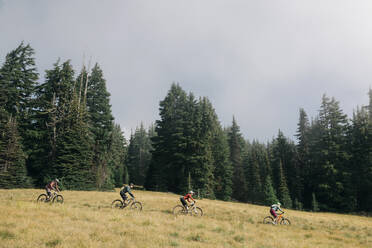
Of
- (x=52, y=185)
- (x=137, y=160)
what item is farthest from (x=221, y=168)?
(x=52, y=185)

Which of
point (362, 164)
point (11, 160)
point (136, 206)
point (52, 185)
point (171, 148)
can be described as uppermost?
point (171, 148)

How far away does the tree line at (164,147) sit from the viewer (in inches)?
1508

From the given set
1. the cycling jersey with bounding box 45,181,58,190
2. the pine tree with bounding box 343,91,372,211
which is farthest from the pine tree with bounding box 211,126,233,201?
the cycling jersey with bounding box 45,181,58,190

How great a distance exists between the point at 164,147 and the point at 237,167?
2686cm

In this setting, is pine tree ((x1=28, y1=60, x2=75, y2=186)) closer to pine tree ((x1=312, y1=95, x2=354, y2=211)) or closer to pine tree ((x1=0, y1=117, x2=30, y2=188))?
pine tree ((x1=0, y1=117, x2=30, y2=188))

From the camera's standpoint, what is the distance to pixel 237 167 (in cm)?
7075

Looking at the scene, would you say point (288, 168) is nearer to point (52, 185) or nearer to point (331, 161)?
point (331, 161)

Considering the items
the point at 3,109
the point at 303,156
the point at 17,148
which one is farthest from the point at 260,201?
the point at 3,109

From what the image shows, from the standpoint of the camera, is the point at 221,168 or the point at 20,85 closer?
the point at 20,85

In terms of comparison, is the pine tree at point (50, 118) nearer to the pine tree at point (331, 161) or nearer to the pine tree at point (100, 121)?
the pine tree at point (100, 121)

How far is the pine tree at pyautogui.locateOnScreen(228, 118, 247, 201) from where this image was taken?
66.1 metres

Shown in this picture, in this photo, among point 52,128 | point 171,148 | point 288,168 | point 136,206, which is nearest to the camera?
point 136,206

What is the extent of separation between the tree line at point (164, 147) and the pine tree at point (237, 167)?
0.99 feet

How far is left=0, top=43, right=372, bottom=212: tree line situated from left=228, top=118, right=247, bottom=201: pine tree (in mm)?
301
